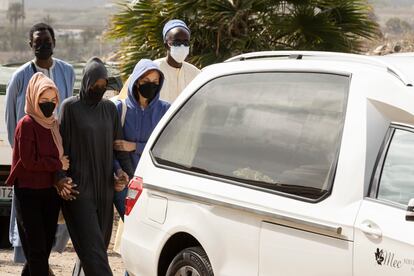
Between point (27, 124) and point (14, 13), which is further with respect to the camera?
point (14, 13)

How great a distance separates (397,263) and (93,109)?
3.20 metres

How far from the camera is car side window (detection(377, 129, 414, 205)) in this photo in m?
5.27

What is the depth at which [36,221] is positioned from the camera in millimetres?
7672

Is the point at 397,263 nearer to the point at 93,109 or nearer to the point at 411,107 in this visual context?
the point at 411,107

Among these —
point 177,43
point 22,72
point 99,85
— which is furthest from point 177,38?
point 99,85

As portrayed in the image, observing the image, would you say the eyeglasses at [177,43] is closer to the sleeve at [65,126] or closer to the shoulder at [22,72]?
the shoulder at [22,72]

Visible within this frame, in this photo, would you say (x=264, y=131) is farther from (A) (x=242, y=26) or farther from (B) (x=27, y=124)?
(A) (x=242, y=26)

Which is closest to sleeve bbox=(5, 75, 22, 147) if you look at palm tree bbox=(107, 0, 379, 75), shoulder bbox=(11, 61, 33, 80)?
shoulder bbox=(11, 61, 33, 80)

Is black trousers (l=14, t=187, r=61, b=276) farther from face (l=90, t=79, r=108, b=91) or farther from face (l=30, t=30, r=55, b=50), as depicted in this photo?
face (l=30, t=30, r=55, b=50)

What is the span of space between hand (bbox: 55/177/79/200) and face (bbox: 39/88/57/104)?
0.52 m

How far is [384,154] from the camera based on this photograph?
538 cm

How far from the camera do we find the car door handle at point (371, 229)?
5.16 meters

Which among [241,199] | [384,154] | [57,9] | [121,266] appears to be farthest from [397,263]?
[57,9]

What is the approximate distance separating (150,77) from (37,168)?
3.37ft
